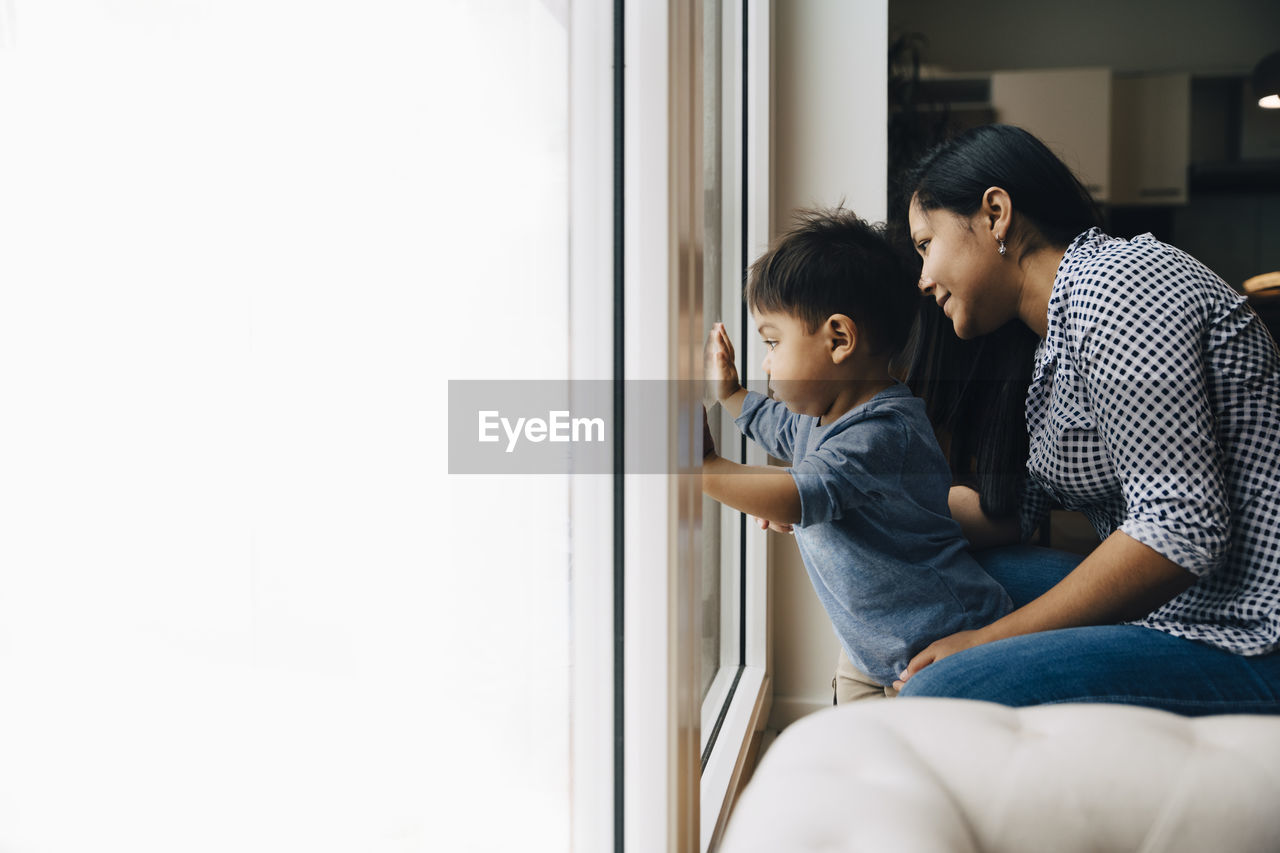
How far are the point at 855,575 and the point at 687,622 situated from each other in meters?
0.33

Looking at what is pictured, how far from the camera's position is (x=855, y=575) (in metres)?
0.97

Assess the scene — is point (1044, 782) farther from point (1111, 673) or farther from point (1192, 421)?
point (1192, 421)

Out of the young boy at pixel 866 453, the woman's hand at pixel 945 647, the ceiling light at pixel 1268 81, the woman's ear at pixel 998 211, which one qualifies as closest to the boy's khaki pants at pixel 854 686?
the young boy at pixel 866 453

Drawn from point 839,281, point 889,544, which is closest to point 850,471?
point 889,544

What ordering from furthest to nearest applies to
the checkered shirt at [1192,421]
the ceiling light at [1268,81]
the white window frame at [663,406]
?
the ceiling light at [1268,81]
the checkered shirt at [1192,421]
the white window frame at [663,406]

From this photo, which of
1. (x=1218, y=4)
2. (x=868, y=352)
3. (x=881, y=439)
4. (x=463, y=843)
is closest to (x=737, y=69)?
(x=868, y=352)

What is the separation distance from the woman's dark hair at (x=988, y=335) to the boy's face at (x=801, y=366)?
239mm

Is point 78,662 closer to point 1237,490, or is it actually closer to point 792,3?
point 1237,490

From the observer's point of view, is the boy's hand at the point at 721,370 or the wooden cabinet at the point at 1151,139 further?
the wooden cabinet at the point at 1151,139

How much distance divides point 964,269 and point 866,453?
12.3 inches

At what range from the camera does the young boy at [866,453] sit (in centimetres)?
93

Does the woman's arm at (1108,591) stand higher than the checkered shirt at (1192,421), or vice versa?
the checkered shirt at (1192,421)

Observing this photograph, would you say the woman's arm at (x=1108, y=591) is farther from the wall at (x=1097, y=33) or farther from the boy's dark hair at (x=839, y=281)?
the wall at (x=1097, y=33)

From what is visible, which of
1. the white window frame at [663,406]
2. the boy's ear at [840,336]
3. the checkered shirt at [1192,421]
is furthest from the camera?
the boy's ear at [840,336]
